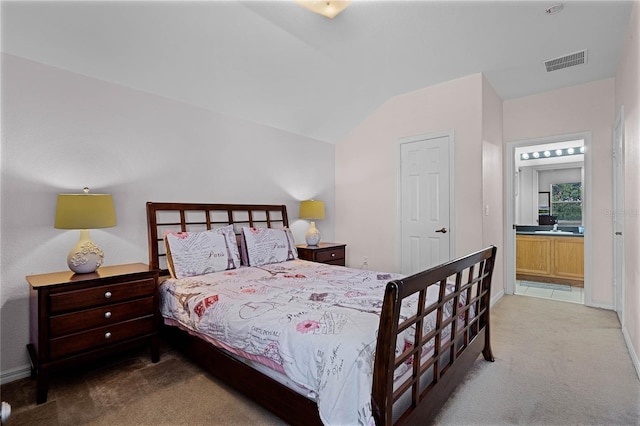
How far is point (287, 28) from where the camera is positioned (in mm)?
2867

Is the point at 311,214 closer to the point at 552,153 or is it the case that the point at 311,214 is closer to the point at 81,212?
the point at 81,212

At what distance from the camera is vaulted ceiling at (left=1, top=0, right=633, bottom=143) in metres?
2.42

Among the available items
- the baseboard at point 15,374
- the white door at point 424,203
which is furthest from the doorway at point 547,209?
the baseboard at point 15,374

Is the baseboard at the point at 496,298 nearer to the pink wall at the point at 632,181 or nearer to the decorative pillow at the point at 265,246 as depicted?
the pink wall at the point at 632,181

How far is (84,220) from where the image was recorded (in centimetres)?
235

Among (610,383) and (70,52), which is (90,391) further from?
(610,383)

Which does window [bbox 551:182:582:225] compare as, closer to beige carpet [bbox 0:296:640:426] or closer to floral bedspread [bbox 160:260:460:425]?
beige carpet [bbox 0:296:640:426]

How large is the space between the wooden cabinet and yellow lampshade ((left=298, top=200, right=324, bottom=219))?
378cm

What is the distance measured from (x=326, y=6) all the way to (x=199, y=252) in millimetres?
2340

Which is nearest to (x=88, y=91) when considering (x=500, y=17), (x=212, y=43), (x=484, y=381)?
(x=212, y=43)

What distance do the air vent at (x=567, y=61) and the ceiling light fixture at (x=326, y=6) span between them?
2.45 m

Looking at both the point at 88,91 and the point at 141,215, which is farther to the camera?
the point at 141,215

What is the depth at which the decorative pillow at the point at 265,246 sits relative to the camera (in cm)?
342

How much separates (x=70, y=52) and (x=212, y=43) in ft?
3.52
